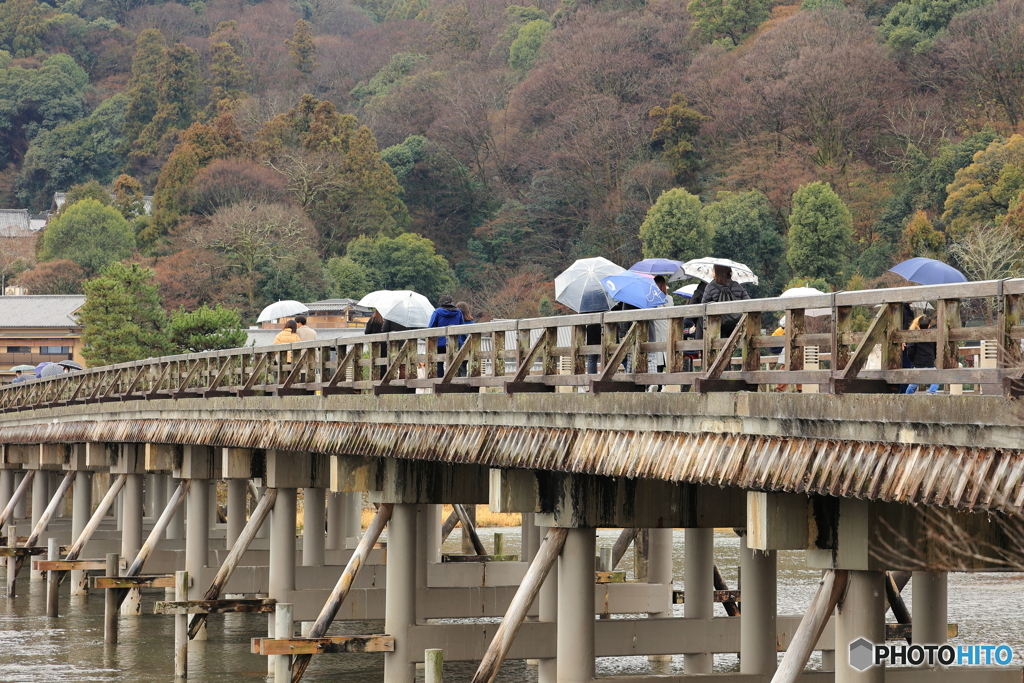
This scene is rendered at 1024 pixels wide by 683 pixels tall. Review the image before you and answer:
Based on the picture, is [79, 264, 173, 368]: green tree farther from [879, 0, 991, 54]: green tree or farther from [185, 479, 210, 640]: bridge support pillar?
[879, 0, 991, 54]: green tree

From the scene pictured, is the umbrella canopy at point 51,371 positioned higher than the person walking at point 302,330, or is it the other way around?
the umbrella canopy at point 51,371

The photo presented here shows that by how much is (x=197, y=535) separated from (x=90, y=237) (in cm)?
6235

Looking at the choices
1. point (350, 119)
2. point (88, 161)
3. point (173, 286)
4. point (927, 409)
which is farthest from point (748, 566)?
point (88, 161)

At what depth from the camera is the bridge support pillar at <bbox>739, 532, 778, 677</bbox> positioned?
13734mm

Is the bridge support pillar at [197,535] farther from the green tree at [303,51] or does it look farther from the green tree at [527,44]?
the green tree at [303,51]

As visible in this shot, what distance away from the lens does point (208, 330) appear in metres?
51.8

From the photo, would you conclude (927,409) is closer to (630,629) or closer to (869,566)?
(869,566)

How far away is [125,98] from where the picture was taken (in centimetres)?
11400

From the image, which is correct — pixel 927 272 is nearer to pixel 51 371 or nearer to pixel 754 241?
pixel 51 371

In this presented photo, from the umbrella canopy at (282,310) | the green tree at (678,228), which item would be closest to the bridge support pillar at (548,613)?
the umbrella canopy at (282,310)

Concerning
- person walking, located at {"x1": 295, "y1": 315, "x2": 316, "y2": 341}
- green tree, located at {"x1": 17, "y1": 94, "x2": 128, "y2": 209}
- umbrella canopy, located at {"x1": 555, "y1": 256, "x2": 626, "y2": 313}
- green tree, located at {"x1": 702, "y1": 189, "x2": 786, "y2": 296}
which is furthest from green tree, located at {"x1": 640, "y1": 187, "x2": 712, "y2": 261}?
green tree, located at {"x1": 17, "y1": 94, "x2": 128, "y2": 209}

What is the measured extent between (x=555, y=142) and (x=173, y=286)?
70.1 feet

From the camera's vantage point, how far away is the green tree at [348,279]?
74.6 m

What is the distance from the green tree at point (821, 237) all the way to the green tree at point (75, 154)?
64407 millimetres
